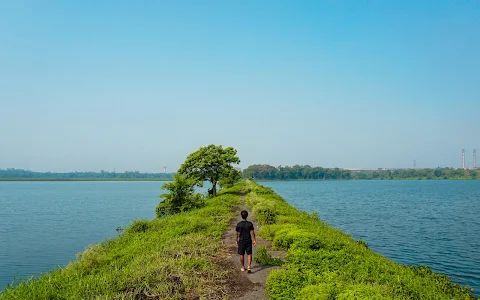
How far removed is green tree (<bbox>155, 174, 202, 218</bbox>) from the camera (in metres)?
34.6

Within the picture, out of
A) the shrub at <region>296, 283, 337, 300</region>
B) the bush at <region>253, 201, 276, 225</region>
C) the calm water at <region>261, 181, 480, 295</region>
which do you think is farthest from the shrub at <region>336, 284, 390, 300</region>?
the bush at <region>253, 201, 276, 225</region>

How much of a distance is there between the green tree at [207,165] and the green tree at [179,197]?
36.2 ft

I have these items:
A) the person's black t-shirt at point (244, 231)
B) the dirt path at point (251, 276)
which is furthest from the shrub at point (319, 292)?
the person's black t-shirt at point (244, 231)

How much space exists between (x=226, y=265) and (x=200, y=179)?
109ft

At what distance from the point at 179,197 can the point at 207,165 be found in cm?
1278

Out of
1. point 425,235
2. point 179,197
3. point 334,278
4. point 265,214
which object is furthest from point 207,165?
point 334,278

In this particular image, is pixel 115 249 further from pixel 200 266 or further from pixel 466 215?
pixel 466 215

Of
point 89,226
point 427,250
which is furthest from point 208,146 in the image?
point 427,250

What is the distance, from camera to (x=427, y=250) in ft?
89.1

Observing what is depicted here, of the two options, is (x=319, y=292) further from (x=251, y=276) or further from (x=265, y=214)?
(x=265, y=214)

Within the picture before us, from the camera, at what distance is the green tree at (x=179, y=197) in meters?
34.6

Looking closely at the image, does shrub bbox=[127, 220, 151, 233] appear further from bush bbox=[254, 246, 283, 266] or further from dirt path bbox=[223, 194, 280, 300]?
bush bbox=[254, 246, 283, 266]

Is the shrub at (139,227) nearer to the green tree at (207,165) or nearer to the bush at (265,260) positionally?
the bush at (265,260)

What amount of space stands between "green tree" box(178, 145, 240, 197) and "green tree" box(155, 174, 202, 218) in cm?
1102
